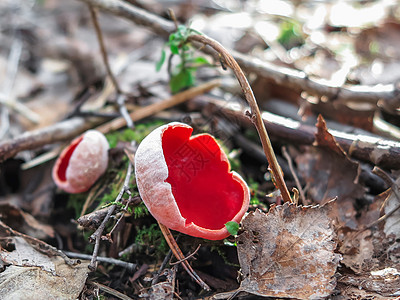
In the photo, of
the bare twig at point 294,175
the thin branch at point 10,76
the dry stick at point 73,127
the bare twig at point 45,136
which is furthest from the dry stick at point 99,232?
the thin branch at point 10,76

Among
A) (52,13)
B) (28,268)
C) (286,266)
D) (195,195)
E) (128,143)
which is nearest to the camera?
(286,266)

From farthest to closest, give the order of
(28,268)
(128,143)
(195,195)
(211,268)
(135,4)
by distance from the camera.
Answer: (135,4) < (128,143) < (195,195) < (211,268) < (28,268)

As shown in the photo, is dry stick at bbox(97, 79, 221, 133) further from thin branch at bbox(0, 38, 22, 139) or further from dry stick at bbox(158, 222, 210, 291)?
dry stick at bbox(158, 222, 210, 291)

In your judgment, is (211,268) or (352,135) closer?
(211,268)

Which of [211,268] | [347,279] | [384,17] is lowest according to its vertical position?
→ [211,268]

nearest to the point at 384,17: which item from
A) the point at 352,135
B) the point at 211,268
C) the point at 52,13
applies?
the point at 352,135

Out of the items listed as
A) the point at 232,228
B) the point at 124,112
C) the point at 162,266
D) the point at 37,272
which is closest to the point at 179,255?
the point at 162,266

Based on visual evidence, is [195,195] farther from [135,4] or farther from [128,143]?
[135,4]
